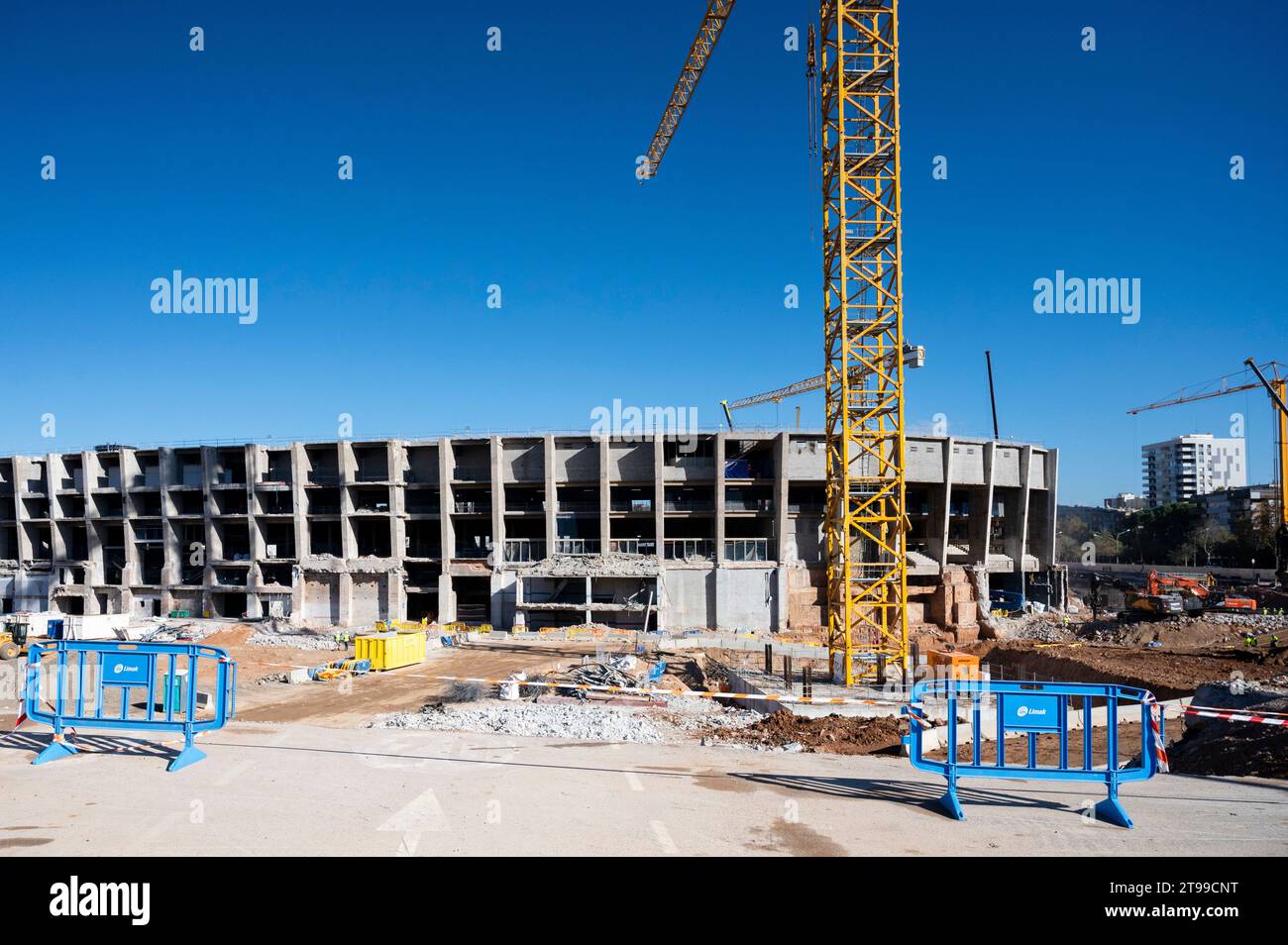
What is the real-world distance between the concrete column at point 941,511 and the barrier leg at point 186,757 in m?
42.7

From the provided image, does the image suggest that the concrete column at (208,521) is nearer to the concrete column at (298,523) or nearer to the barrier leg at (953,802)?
the concrete column at (298,523)

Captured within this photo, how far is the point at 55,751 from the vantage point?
10.0 metres

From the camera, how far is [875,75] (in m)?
27.6

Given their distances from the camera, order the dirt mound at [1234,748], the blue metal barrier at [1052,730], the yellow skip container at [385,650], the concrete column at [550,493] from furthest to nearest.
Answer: the concrete column at [550,493] < the yellow skip container at [385,650] < the dirt mound at [1234,748] < the blue metal barrier at [1052,730]

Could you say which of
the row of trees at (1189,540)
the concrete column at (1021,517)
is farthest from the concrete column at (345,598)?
the row of trees at (1189,540)

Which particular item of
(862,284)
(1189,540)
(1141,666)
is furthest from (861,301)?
(1189,540)

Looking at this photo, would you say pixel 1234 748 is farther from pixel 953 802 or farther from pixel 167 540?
pixel 167 540

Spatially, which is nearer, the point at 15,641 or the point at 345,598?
the point at 15,641

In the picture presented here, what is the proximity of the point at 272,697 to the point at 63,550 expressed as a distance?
39.2 metres

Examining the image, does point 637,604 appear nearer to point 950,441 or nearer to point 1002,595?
point 950,441

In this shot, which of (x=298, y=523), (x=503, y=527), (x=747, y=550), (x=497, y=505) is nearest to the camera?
(x=747, y=550)

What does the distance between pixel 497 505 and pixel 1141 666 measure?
105 feet
